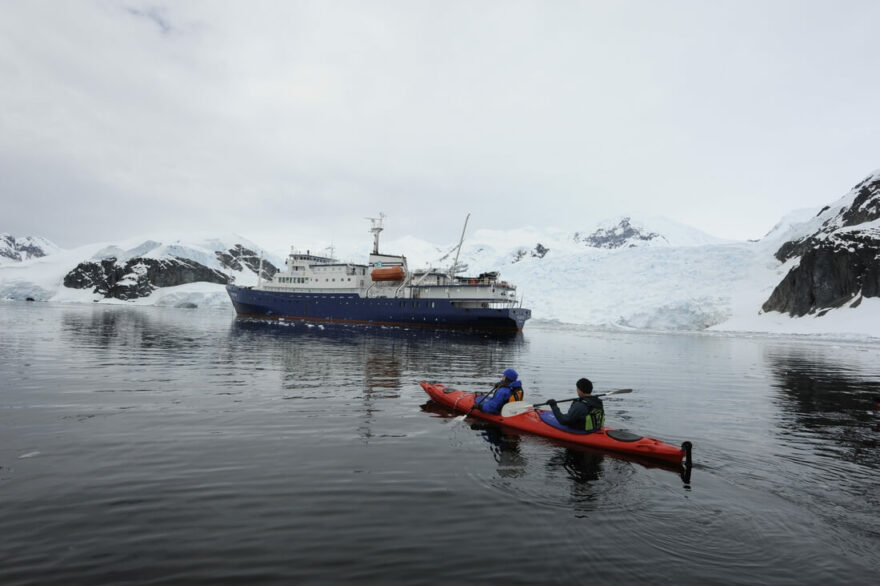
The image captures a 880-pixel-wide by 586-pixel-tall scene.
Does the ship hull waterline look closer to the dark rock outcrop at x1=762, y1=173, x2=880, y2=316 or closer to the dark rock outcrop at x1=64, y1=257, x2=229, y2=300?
the dark rock outcrop at x1=762, y1=173, x2=880, y2=316

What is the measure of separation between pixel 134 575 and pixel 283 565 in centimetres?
141

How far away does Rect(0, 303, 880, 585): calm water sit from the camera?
5.39m

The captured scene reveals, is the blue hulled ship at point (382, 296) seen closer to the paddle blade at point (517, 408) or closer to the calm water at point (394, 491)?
the calm water at point (394, 491)

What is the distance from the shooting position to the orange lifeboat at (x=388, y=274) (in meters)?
55.5

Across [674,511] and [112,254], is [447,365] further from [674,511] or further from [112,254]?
[112,254]

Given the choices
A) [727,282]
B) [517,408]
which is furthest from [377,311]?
[727,282]

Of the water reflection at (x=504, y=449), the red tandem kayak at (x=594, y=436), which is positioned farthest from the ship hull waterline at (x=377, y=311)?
the water reflection at (x=504, y=449)

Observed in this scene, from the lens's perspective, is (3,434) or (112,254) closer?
(3,434)

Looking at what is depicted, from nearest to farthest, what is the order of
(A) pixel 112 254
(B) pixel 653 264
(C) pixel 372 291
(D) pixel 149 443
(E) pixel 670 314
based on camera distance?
(D) pixel 149 443 < (C) pixel 372 291 < (E) pixel 670 314 < (B) pixel 653 264 < (A) pixel 112 254

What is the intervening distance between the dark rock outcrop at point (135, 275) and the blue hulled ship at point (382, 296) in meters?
119

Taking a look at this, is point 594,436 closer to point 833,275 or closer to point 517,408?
point 517,408

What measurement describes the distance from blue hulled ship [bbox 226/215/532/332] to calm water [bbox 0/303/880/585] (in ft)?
114

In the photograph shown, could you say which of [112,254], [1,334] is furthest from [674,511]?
[112,254]

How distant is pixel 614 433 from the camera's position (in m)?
10.1
